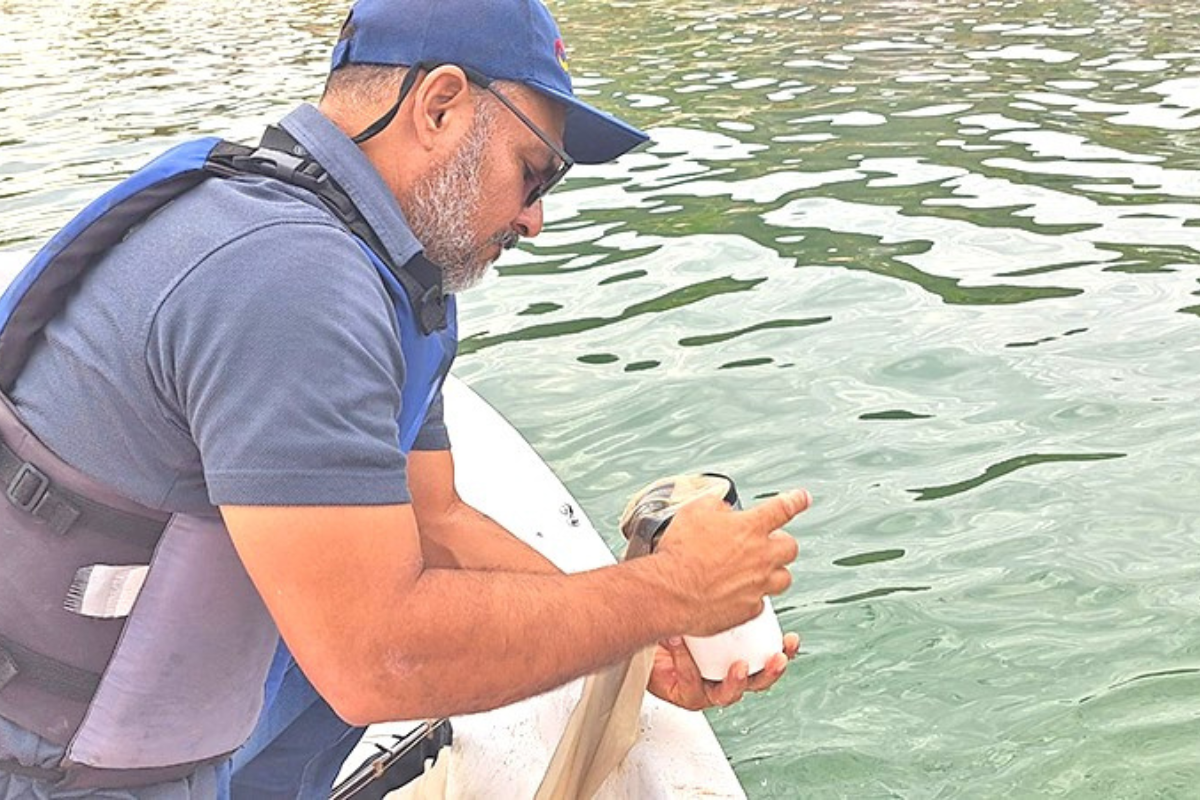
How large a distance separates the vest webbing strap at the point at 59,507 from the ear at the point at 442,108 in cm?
78

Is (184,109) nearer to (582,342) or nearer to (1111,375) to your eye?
(582,342)

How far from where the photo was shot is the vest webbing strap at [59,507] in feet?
7.66

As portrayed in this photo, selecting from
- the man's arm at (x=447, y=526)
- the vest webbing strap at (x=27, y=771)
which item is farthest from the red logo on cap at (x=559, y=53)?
the vest webbing strap at (x=27, y=771)

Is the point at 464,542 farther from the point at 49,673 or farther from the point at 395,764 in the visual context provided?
the point at 49,673

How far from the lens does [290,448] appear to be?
2104 mm

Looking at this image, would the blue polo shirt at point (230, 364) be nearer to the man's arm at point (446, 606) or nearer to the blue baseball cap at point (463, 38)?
the man's arm at point (446, 606)

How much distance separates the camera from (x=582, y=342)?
7883 mm

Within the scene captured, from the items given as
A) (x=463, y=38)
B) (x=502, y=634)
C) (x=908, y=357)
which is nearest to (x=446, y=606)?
(x=502, y=634)

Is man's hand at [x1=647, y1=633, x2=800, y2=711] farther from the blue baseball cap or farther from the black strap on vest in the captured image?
the blue baseball cap

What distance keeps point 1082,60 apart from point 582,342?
8454 mm

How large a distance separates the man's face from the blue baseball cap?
0.15 ft

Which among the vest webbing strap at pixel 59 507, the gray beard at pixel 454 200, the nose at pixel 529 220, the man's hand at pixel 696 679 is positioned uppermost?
the gray beard at pixel 454 200

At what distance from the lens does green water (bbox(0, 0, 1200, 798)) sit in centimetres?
482

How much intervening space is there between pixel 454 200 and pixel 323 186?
248 millimetres
